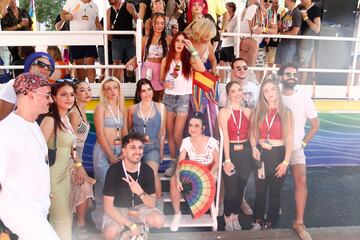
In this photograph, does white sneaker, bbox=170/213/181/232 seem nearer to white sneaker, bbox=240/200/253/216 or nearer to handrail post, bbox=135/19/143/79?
white sneaker, bbox=240/200/253/216

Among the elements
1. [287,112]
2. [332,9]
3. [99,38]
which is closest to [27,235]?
[287,112]

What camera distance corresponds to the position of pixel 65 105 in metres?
3.50

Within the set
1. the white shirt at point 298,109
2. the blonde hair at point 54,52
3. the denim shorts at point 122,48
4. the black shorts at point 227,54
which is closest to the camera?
the white shirt at point 298,109

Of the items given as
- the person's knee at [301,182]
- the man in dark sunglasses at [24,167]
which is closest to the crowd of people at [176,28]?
the person's knee at [301,182]

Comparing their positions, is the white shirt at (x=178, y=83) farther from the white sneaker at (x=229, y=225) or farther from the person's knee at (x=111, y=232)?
the person's knee at (x=111, y=232)

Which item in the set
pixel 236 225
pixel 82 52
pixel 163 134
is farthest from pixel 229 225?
pixel 82 52

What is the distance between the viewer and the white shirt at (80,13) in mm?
5918

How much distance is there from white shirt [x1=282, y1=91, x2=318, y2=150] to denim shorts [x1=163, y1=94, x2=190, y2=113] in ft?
3.74

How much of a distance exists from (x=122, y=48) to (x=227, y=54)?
1894 mm

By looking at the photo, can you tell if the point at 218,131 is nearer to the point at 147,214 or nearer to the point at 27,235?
the point at 147,214

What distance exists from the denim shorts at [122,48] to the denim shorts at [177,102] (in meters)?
1.58

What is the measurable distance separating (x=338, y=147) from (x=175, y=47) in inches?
148

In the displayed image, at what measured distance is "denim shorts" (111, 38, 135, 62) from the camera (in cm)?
574

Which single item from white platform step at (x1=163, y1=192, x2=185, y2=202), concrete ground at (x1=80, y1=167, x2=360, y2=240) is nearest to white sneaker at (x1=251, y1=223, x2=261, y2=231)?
concrete ground at (x1=80, y1=167, x2=360, y2=240)
